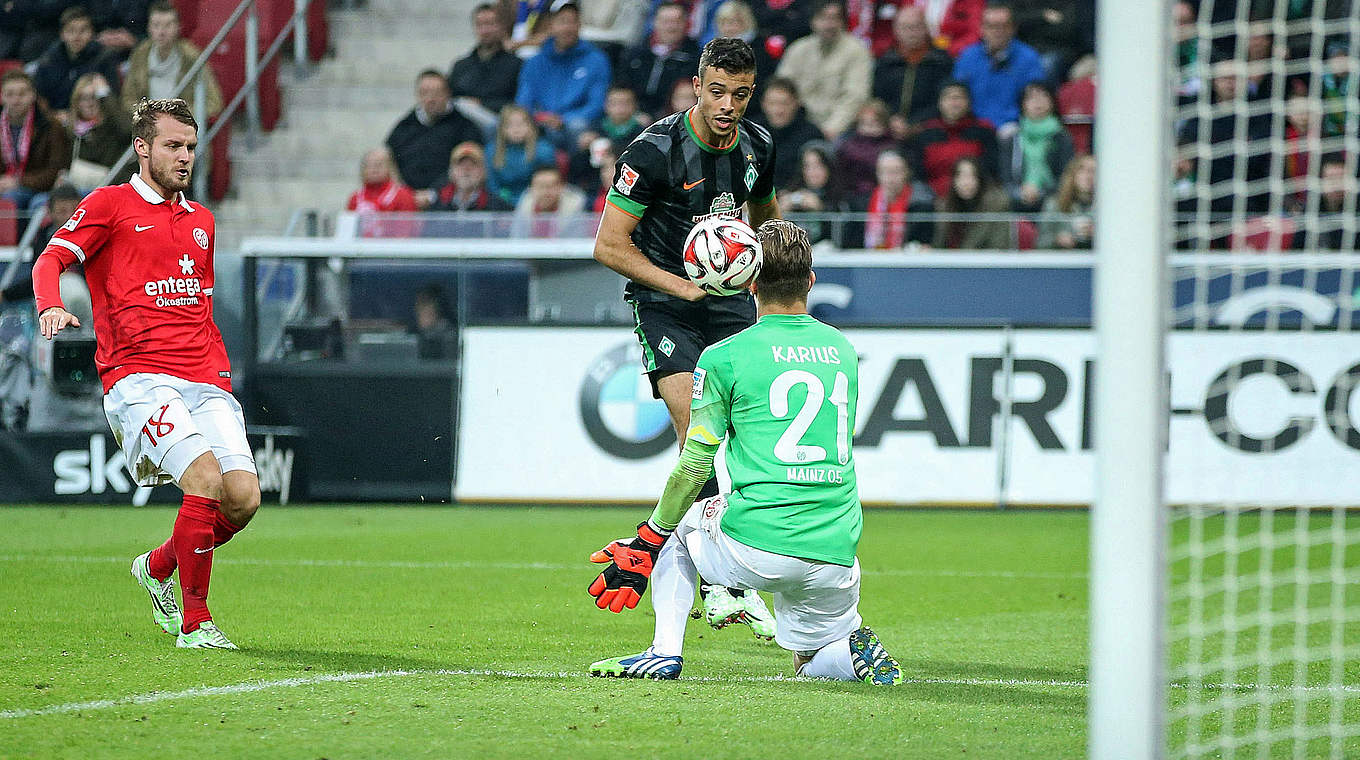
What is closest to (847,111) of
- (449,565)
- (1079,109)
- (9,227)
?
(1079,109)

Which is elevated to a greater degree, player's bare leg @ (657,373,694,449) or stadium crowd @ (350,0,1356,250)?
stadium crowd @ (350,0,1356,250)

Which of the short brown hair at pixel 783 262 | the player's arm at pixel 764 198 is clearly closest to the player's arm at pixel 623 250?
the player's arm at pixel 764 198

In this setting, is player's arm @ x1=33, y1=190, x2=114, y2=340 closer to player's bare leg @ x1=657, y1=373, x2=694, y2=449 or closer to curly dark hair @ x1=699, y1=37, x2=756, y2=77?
player's bare leg @ x1=657, y1=373, x2=694, y2=449

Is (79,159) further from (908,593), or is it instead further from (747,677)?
(747,677)

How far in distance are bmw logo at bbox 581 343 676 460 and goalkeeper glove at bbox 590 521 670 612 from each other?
21.1ft

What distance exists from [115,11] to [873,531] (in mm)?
10001

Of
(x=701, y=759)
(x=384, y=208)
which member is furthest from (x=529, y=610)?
(x=384, y=208)

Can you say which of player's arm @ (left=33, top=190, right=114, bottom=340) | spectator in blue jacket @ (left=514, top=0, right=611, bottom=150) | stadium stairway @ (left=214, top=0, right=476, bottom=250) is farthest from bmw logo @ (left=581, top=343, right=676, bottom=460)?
player's arm @ (left=33, top=190, right=114, bottom=340)

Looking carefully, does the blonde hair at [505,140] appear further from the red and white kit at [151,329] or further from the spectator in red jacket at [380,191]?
the red and white kit at [151,329]

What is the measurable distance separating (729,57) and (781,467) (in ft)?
5.69

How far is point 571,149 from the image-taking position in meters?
15.0

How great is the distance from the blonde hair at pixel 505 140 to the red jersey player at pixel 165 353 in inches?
333

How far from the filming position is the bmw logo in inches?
464

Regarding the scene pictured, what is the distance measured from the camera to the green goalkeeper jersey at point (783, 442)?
4.93 metres
